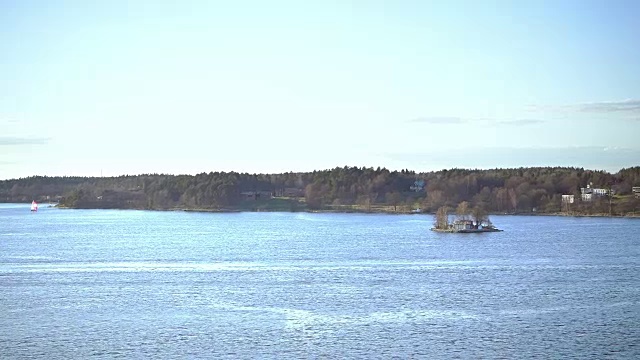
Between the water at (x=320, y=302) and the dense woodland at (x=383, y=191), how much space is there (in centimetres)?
7945

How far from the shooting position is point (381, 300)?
37344 mm

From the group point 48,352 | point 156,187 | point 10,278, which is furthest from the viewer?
point 156,187

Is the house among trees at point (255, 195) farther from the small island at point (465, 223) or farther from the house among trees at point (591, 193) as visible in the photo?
the small island at point (465, 223)

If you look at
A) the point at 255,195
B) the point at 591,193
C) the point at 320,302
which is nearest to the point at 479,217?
the point at 320,302

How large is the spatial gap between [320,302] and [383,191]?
137 metres

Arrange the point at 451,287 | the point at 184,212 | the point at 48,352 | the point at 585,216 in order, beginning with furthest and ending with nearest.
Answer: the point at 184,212 < the point at 585,216 < the point at 451,287 < the point at 48,352

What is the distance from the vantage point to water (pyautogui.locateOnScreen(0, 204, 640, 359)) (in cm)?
2794

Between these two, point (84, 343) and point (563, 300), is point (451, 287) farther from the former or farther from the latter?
point (84, 343)

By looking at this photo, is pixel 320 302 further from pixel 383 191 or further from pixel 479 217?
pixel 383 191

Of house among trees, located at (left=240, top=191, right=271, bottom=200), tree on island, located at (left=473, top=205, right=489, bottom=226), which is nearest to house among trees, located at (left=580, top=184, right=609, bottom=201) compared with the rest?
tree on island, located at (left=473, top=205, right=489, bottom=226)

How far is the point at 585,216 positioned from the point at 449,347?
112988mm

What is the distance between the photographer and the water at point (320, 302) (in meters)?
27.9

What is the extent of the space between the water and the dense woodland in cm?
7945

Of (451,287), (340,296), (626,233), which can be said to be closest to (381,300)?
(340,296)
